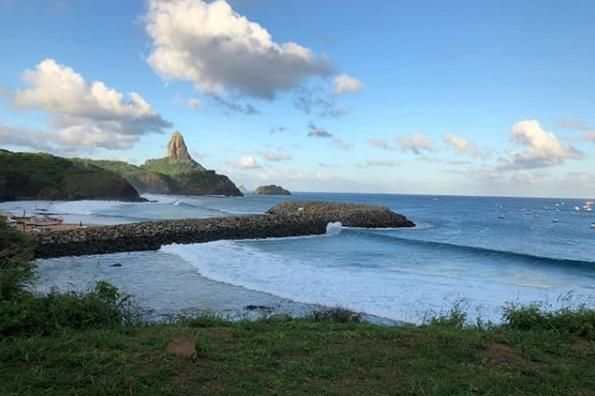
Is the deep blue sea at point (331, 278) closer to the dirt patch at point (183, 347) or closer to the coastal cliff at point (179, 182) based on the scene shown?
the dirt patch at point (183, 347)

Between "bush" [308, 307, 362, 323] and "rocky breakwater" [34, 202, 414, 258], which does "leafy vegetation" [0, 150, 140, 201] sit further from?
"bush" [308, 307, 362, 323]

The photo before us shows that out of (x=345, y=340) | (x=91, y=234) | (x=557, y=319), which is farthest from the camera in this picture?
(x=91, y=234)

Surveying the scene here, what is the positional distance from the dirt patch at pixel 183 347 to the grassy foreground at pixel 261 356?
0.04ft

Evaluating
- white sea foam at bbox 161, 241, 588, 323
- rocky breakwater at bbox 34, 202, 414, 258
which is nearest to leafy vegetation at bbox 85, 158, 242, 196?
rocky breakwater at bbox 34, 202, 414, 258

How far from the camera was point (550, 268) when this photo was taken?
24719 millimetres

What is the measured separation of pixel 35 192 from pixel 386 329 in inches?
3604

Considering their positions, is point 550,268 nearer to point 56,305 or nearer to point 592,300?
point 592,300

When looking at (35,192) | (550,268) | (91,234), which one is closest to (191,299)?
(91,234)

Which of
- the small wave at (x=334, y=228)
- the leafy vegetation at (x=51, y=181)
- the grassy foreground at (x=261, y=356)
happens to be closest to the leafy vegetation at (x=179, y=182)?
the leafy vegetation at (x=51, y=181)

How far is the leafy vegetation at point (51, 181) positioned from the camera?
83.2 meters

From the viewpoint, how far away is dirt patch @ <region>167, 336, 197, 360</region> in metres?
5.11

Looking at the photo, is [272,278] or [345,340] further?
[272,278]

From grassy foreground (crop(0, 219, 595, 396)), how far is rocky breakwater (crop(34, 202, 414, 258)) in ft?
61.3

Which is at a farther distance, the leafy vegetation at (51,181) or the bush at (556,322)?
the leafy vegetation at (51,181)
